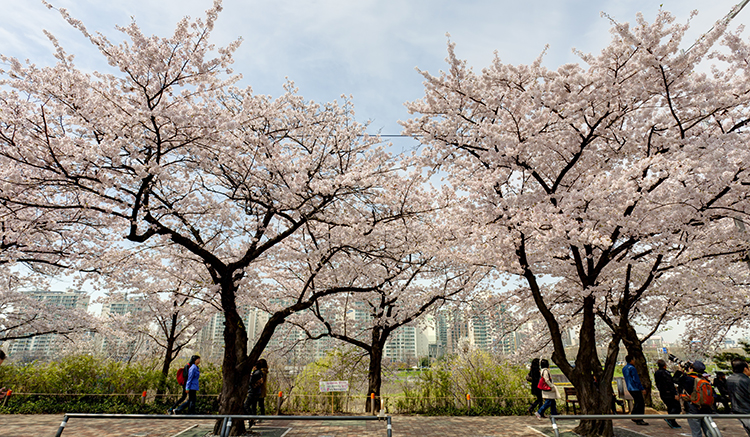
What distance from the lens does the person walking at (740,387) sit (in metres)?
5.68

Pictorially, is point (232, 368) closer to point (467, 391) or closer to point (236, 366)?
point (236, 366)

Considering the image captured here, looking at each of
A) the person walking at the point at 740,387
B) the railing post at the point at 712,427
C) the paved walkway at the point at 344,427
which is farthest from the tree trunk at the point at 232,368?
the person walking at the point at 740,387

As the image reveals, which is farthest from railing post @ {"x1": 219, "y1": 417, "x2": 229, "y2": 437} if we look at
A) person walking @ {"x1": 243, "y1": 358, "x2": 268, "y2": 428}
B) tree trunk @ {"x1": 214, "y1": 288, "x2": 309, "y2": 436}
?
person walking @ {"x1": 243, "y1": 358, "x2": 268, "y2": 428}

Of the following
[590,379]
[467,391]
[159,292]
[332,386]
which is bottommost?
[467,391]

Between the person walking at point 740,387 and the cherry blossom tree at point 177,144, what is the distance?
7.73 m

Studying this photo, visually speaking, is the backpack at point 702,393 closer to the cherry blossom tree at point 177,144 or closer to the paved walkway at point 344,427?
the paved walkway at point 344,427

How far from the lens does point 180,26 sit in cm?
598

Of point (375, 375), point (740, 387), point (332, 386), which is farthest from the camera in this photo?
point (375, 375)

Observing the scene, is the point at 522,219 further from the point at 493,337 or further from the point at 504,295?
the point at 493,337

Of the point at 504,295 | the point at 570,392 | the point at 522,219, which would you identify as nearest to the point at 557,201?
the point at 522,219

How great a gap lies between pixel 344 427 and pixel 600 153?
28.1 feet

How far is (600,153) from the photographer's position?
8.75 m

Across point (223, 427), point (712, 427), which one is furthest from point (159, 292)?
point (712, 427)

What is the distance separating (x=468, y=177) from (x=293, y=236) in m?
6.68
